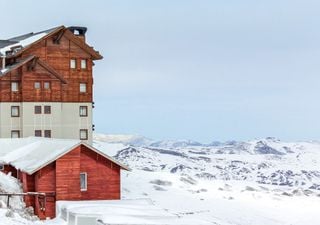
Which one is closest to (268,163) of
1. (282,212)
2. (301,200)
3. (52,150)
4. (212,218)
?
(301,200)

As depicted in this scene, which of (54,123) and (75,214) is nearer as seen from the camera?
(75,214)

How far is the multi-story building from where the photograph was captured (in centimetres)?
6581

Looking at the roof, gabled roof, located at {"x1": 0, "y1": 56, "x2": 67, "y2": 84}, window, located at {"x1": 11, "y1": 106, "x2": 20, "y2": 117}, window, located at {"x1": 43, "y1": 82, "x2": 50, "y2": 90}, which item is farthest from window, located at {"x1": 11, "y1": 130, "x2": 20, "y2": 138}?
gabled roof, located at {"x1": 0, "y1": 56, "x2": 67, "y2": 84}

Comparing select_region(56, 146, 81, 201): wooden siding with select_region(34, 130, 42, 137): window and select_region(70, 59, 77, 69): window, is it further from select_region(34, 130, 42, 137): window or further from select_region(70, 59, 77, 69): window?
select_region(70, 59, 77, 69): window

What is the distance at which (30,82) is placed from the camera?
217ft

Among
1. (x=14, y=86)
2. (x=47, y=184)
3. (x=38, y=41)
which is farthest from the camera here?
(x=38, y=41)

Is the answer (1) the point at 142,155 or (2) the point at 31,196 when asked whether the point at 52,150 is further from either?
(1) the point at 142,155

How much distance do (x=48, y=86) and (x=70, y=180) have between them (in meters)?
23.7

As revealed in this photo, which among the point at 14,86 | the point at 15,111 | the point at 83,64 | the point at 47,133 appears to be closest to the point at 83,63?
the point at 83,64

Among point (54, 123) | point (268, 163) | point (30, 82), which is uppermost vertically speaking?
point (30, 82)

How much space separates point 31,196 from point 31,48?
2495 centimetres

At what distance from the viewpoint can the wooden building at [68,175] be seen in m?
45.6

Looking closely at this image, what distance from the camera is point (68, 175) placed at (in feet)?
150

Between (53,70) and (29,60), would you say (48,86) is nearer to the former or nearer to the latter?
(53,70)
